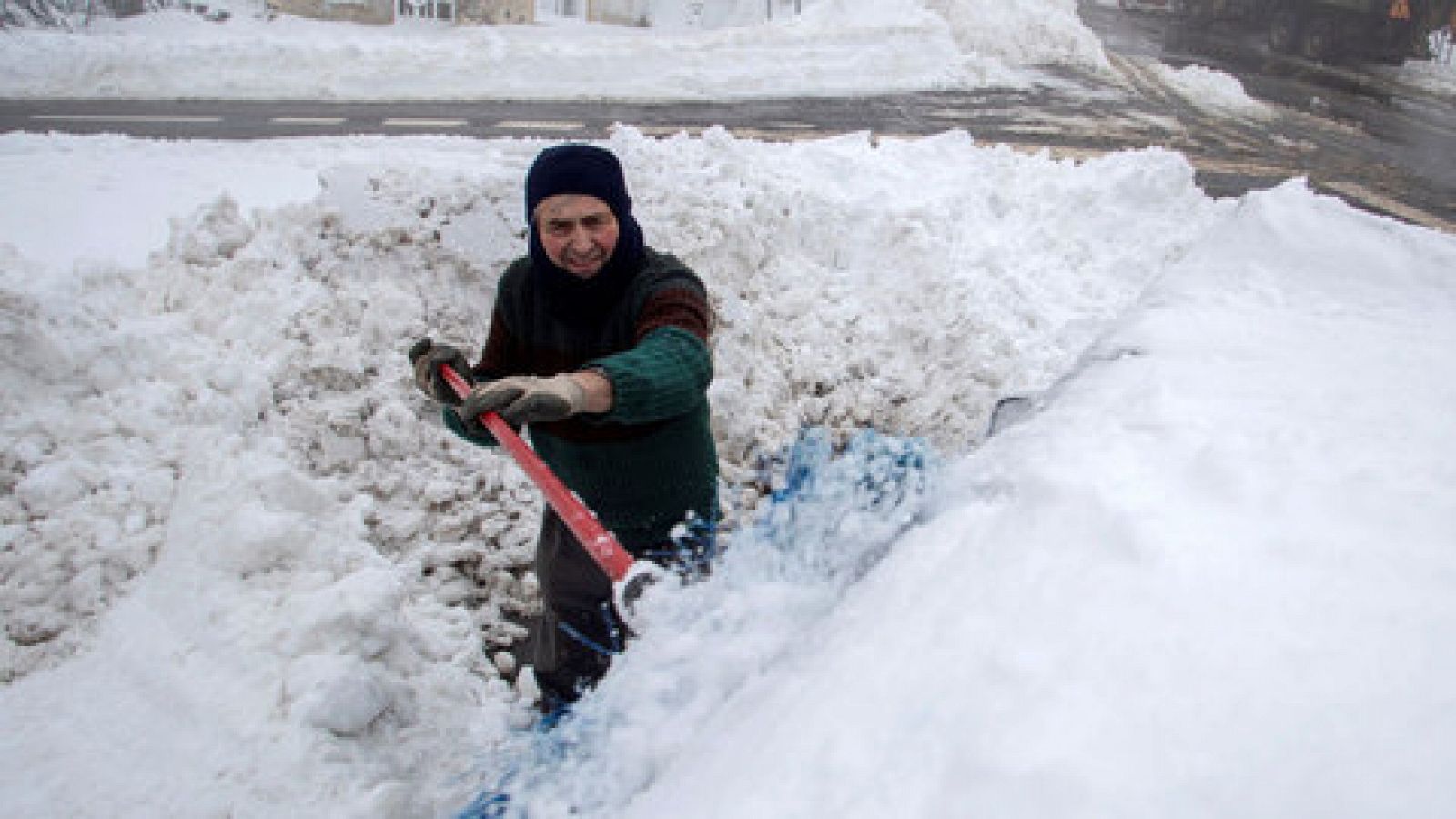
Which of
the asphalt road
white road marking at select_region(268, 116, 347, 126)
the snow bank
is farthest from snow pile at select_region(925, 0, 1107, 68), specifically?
the snow bank

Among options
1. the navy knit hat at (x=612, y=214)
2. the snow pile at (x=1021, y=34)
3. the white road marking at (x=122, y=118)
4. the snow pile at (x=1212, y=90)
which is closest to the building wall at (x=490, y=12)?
the white road marking at (x=122, y=118)

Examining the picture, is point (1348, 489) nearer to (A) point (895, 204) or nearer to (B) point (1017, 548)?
(B) point (1017, 548)

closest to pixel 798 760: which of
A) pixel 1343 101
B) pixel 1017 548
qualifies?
pixel 1017 548

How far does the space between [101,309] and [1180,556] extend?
4124 mm

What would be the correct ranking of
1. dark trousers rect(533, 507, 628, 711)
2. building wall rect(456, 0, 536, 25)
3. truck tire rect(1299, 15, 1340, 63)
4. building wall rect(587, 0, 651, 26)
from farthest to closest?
building wall rect(587, 0, 651, 26), building wall rect(456, 0, 536, 25), truck tire rect(1299, 15, 1340, 63), dark trousers rect(533, 507, 628, 711)

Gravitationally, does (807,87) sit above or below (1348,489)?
above

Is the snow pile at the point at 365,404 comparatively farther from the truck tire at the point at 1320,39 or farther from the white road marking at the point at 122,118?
the truck tire at the point at 1320,39

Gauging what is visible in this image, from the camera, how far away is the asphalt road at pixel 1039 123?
328 inches

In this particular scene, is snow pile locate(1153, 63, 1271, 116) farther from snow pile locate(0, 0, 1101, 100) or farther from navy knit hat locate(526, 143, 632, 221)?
navy knit hat locate(526, 143, 632, 221)

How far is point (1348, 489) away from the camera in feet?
3.91

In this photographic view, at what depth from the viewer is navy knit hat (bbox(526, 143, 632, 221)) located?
6.84 ft

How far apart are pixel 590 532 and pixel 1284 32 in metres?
18.1

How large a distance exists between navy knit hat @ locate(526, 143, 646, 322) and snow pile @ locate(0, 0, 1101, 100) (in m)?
9.29

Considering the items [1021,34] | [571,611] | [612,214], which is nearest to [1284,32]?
[1021,34]
